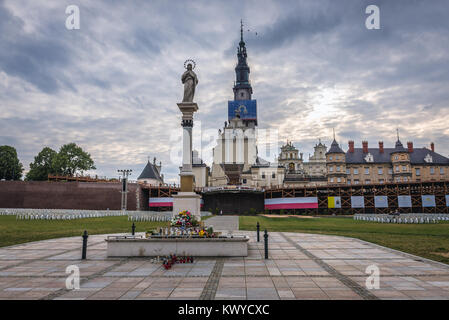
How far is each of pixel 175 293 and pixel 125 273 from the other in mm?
2913

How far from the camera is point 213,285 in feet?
25.3

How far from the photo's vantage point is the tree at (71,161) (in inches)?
2734

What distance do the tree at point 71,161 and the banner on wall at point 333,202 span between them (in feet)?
205

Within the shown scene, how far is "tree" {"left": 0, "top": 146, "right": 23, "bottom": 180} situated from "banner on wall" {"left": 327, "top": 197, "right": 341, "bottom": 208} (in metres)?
75.2

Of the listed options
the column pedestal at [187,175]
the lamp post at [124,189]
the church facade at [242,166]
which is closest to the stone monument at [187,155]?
the column pedestal at [187,175]

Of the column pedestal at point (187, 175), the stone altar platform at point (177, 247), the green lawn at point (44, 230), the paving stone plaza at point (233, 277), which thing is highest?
the column pedestal at point (187, 175)

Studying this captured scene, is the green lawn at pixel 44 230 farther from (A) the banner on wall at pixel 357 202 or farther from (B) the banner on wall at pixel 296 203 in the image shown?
(A) the banner on wall at pixel 357 202


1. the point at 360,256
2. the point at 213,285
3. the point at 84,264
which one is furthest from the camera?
the point at 360,256

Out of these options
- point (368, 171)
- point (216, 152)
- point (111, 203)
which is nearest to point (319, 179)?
point (368, 171)

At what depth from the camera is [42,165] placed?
7188 cm

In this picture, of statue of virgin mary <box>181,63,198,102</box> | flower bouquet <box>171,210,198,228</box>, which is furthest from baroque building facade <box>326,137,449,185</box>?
flower bouquet <box>171,210,198,228</box>

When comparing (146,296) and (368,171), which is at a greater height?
(368,171)

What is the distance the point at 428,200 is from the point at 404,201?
3.97 meters
